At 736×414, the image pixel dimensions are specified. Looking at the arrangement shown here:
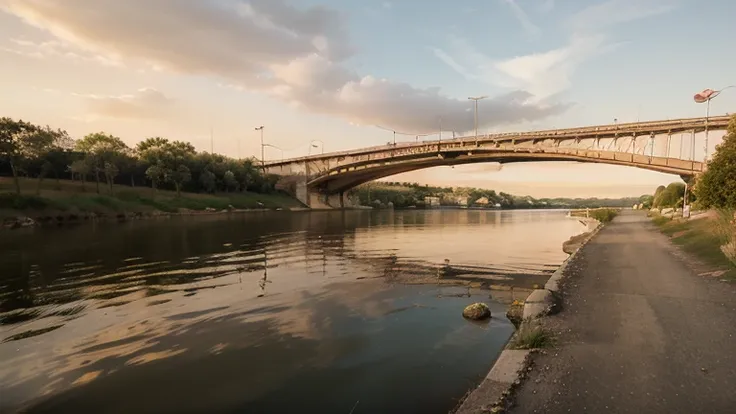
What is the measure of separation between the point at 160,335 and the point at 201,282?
7490mm

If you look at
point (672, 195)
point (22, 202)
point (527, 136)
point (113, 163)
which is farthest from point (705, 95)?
point (113, 163)

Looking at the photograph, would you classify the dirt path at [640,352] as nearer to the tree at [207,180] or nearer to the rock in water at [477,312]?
the rock in water at [477,312]

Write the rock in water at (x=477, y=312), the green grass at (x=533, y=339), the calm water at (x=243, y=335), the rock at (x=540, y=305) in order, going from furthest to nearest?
the rock in water at (x=477, y=312) < the rock at (x=540, y=305) < the green grass at (x=533, y=339) < the calm water at (x=243, y=335)

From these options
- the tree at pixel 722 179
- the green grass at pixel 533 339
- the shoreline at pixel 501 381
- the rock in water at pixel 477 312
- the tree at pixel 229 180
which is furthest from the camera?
the tree at pixel 229 180

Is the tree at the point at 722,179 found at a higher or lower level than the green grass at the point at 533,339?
higher

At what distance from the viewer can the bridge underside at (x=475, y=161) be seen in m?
63.5

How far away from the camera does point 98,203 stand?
69938mm

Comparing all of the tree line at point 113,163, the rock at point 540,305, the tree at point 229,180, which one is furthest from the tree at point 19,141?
the rock at point 540,305

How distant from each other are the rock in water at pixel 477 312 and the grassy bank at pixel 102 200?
62095 millimetres

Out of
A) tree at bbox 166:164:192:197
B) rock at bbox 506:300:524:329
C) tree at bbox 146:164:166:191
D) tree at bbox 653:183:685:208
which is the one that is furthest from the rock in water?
tree at bbox 653:183:685:208

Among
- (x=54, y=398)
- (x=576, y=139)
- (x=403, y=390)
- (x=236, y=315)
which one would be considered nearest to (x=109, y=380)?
(x=54, y=398)

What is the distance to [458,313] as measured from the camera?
13.9 metres

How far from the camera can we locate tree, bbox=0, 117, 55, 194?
206 ft

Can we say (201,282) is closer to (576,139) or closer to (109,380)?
(109,380)
